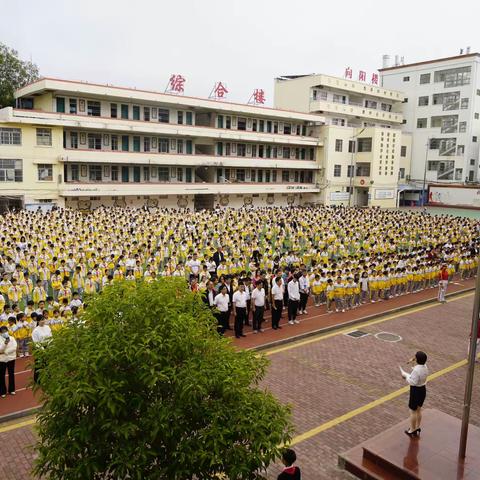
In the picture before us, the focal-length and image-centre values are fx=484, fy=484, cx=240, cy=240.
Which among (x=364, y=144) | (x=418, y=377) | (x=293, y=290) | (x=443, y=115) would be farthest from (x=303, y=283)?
(x=443, y=115)

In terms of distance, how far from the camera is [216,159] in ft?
116

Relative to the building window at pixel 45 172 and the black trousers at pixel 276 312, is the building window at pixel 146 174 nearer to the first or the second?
the building window at pixel 45 172

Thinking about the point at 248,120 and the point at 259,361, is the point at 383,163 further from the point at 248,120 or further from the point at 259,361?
the point at 259,361

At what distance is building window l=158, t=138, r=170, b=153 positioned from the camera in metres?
33.5

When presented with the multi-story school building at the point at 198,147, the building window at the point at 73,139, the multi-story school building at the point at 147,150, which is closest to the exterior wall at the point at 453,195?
the multi-story school building at the point at 198,147

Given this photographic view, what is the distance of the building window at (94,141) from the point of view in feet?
98.4

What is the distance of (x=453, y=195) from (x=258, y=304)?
38416 millimetres

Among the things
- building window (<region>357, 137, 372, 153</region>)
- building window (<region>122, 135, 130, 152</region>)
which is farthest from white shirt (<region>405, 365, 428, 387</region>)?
building window (<region>357, 137, 372, 153</region>)

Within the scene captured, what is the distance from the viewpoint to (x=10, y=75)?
112 ft

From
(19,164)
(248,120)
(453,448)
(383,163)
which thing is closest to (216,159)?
(248,120)

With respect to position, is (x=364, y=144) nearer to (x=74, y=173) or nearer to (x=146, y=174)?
(x=146, y=174)

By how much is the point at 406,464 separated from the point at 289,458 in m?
2.16

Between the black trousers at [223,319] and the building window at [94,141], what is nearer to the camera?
the black trousers at [223,319]

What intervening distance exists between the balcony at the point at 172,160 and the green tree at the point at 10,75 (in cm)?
929
